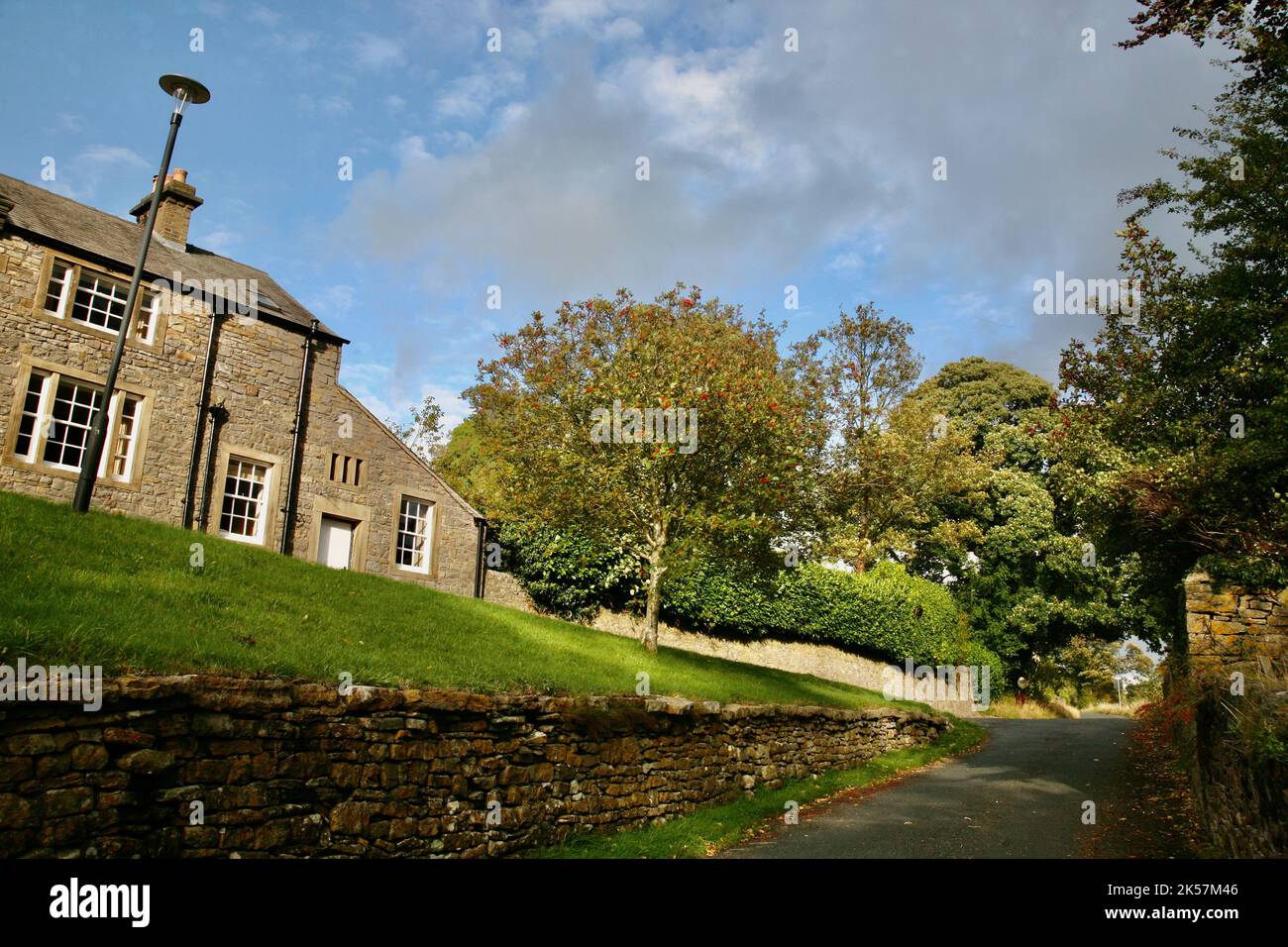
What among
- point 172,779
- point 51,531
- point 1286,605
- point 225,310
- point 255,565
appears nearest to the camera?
point 172,779

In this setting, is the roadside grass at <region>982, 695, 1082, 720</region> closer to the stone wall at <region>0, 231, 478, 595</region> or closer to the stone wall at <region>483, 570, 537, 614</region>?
the stone wall at <region>483, 570, 537, 614</region>

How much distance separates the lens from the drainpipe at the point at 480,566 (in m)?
24.3

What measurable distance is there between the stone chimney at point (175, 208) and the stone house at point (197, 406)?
0.15 feet

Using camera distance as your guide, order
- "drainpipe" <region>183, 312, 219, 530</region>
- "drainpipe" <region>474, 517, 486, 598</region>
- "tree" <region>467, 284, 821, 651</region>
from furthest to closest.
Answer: "drainpipe" <region>474, 517, 486, 598</region>
"drainpipe" <region>183, 312, 219, 530</region>
"tree" <region>467, 284, 821, 651</region>

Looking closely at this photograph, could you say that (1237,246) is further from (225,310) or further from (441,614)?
(225,310)

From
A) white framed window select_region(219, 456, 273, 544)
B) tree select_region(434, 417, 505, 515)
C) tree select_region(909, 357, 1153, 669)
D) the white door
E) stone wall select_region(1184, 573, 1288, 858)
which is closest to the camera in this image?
stone wall select_region(1184, 573, 1288, 858)

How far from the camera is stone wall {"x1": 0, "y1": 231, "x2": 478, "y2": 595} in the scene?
1741cm

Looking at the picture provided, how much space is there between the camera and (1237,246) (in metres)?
14.1

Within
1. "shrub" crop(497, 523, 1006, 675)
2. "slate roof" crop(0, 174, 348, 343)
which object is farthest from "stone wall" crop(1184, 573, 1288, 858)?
"slate roof" crop(0, 174, 348, 343)

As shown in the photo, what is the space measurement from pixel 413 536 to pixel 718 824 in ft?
50.7

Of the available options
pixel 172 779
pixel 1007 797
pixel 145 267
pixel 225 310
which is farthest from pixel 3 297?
pixel 1007 797

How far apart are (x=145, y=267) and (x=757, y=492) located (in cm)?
1593

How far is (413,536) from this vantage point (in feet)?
78.7

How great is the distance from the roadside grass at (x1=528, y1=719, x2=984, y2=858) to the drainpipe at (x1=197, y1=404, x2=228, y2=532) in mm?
14612
